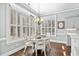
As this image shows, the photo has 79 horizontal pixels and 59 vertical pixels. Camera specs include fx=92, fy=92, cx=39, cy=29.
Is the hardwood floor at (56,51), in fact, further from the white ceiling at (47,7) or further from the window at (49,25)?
the white ceiling at (47,7)

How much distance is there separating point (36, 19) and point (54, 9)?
0.52m

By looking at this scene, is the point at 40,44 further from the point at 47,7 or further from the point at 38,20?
the point at 47,7

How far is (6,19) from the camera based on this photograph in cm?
225

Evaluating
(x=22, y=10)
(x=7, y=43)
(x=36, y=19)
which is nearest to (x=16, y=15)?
(x=22, y=10)

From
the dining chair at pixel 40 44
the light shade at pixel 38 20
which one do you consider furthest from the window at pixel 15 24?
the dining chair at pixel 40 44

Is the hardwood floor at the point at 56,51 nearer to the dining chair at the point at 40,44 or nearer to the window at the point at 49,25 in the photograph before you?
the dining chair at the point at 40,44

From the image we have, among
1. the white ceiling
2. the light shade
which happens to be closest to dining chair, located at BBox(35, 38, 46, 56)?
the light shade

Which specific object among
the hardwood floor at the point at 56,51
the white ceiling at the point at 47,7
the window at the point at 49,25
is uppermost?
the white ceiling at the point at 47,7

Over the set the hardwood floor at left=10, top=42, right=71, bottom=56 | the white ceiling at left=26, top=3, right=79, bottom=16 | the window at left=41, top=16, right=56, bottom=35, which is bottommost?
the hardwood floor at left=10, top=42, right=71, bottom=56

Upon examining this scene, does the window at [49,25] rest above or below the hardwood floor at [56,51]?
above

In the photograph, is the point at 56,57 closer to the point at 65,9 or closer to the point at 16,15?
the point at 65,9

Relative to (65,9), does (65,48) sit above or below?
below

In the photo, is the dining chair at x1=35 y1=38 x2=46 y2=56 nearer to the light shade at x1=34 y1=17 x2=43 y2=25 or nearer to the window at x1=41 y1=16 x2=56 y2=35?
the window at x1=41 y1=16 x2=56 y2=35

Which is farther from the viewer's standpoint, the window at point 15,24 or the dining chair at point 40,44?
the dining chair at point 40,44
